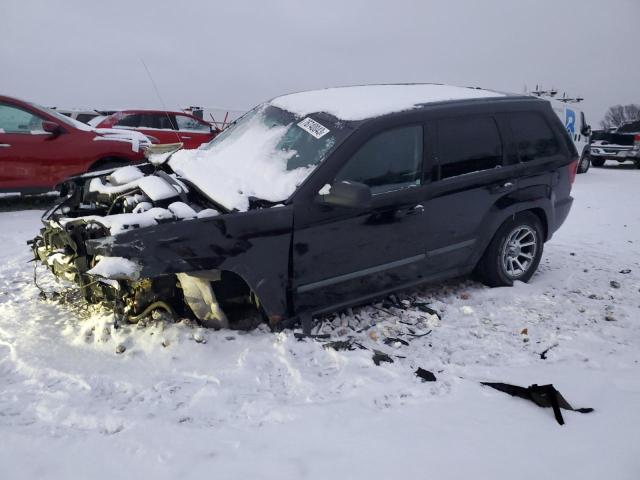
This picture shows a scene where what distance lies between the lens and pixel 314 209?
2988mm

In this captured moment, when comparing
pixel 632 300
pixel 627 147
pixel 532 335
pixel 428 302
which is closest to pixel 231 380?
pixel 428 302

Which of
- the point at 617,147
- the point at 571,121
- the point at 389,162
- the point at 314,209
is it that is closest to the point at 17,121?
the point at 314,209

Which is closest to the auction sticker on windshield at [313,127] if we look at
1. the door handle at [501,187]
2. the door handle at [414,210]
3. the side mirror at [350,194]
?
the side mirror at [350,194]

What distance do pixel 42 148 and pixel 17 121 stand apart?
21.1 inches

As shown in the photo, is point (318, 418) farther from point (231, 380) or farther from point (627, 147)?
point (627, 147)

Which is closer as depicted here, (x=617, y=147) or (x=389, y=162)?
(x=389, y=162)

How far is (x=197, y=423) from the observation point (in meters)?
2.32

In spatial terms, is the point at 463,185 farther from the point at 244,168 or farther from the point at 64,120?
the point at 64,120

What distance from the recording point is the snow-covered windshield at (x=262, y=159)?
3.03 meters

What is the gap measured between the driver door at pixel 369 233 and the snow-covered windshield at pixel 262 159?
0.21 metres

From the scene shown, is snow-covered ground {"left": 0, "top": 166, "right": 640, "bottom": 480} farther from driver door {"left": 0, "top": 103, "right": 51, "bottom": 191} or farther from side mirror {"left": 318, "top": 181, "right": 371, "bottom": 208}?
driver door {"left": 0, "top": 103, "right": 51, "bottom": 191}

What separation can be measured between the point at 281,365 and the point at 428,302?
4.98 feet

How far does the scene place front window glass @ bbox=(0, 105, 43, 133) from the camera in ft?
21.6

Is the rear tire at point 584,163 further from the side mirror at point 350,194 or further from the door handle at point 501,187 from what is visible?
the side mirror at point 350,194
